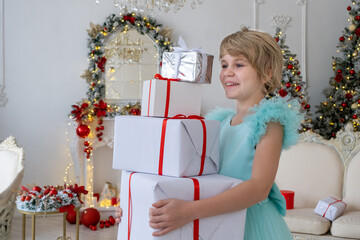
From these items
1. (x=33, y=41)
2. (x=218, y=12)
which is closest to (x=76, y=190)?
(x=33, y=41)

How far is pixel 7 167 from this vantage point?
12.2 feet

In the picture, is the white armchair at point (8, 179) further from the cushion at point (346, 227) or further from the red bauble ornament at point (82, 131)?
the cushion at point (346, 227)

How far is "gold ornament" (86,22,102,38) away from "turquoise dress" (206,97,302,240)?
4092mm

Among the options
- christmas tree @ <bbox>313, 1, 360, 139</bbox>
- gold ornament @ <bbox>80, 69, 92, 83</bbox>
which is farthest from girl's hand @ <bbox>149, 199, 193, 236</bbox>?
christmas tree @ <bbox>313, 1, 360, 139</bbox>

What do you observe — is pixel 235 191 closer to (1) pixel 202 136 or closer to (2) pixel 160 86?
(1) pixel 202 136

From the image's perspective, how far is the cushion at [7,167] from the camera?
144 inches

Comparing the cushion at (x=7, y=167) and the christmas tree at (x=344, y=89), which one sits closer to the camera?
the cushion at (x=7, y=167)

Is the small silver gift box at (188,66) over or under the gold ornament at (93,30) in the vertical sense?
under

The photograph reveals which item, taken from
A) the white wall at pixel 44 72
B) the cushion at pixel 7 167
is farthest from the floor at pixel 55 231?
the cushion at pixel 7 167

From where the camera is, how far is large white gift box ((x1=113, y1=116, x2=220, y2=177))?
48.8 inches

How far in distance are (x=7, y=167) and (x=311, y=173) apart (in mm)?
2755

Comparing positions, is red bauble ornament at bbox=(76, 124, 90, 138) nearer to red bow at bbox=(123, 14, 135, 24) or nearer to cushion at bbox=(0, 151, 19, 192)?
cushion at bbox=(0, 151, 19, 192)

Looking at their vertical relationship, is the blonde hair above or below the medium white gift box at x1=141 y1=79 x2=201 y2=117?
above

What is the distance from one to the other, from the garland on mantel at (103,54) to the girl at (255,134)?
12.4ft
